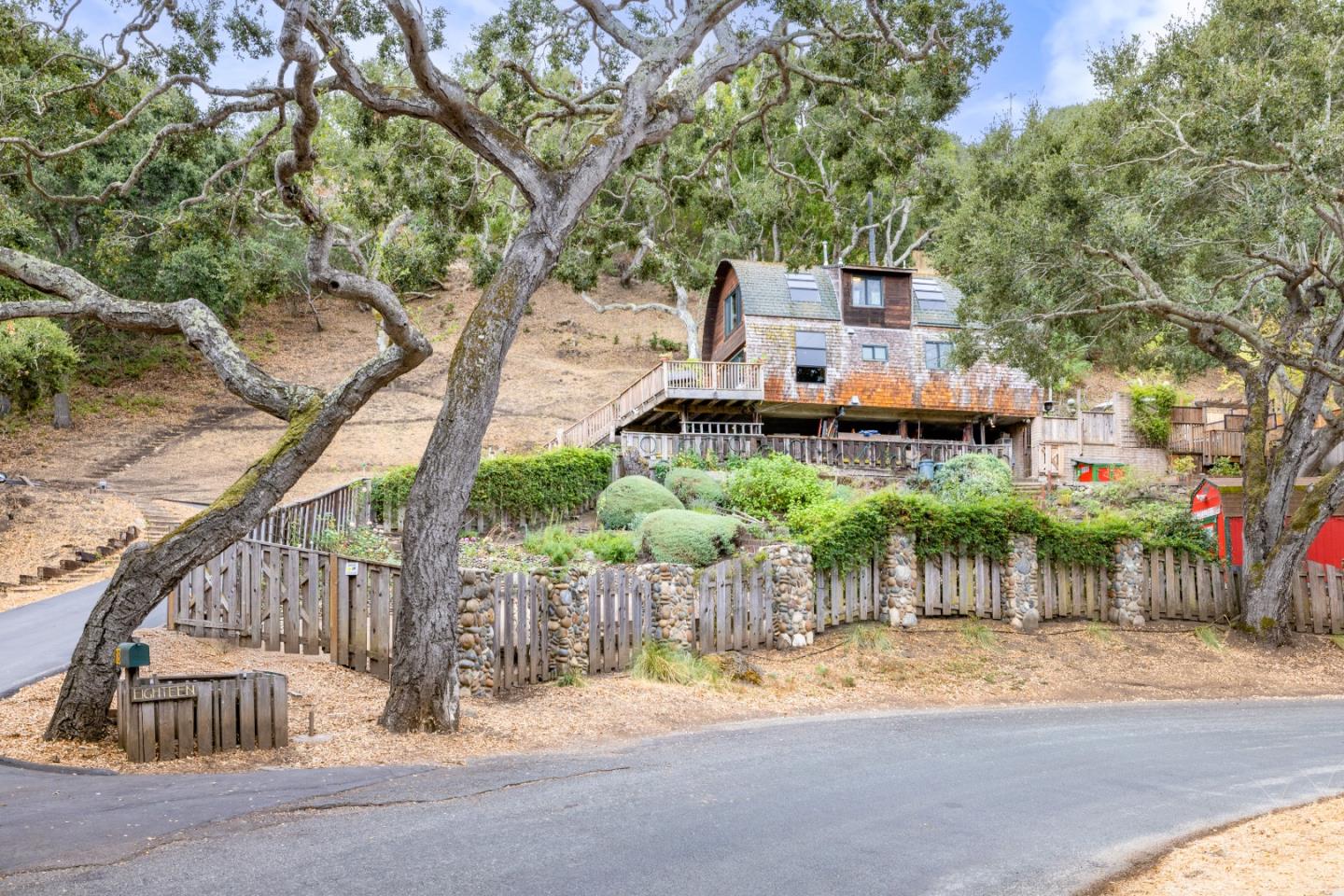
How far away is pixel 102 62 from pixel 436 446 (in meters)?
7.36

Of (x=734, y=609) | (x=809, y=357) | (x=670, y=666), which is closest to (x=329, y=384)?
(x=809, y=357)

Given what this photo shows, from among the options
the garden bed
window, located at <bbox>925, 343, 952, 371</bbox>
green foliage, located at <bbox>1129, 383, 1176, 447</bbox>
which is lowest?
the garden bed

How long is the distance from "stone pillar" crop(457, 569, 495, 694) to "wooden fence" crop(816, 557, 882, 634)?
6364 millimetres

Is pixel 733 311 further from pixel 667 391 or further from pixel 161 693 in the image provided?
pixel 161 693

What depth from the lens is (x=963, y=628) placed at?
1688 centimetres

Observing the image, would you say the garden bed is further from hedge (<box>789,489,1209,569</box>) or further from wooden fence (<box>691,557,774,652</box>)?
hedge (<box>789,489,1209,569</box>)

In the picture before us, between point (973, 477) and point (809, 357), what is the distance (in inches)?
396

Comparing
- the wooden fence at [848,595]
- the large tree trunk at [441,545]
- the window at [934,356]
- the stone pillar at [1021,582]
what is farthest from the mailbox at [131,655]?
the window at [934,356]

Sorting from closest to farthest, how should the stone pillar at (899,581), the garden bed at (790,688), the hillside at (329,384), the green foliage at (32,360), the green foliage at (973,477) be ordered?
the garden bed at (790,688) < the stone pillar at (899,581) < the green foliage at (32,360) < the green foliage at (973,477) < the hillside at (329,384)

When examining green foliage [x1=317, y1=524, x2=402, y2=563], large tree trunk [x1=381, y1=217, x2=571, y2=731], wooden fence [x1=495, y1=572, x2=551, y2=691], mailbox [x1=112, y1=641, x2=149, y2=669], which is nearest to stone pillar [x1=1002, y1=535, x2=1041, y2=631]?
wooden fence [x1=495, y1=572, x2=551, y2=691]

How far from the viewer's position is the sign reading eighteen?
815cm

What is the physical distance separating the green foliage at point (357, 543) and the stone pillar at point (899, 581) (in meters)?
8.66

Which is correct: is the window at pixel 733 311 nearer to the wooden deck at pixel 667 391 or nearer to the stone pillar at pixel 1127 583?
the wooden deck at pixel 667 391

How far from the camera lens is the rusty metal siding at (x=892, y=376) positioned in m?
34.9
